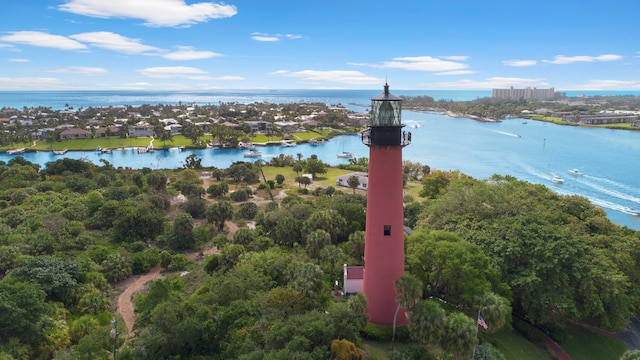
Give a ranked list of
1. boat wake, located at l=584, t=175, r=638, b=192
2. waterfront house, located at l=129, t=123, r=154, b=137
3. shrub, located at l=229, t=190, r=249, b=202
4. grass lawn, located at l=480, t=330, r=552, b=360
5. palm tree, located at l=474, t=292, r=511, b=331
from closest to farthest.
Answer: palm tree, located at l=474, t=292, r=511, b=331
grass lawn, located at l=480, t=330, r=552, b=360
shrub, located at l=229, t=190, r=249, b=202
boat wake, located at l=584, t=175, r=638, b=192
waterfront house, located at l=129, t=123, r=154, b=137

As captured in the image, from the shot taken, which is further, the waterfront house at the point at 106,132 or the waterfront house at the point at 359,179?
the waterfront house at the point at 106,132

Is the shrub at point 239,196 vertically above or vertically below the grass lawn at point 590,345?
above

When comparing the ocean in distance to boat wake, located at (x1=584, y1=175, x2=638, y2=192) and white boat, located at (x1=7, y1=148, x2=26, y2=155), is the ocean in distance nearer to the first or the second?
boat wake, located at (x1=584, y1=175, x2=638, y2=192)

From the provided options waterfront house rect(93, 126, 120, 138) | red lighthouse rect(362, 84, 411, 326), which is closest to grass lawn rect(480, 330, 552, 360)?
red lighthouse rect(362, 84, 411, 326)

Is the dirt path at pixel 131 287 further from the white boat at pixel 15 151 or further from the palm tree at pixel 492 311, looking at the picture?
the white boat at pixel 15 151

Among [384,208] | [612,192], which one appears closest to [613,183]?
[612,192]

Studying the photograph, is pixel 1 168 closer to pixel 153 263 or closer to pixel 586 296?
pixel 153 263

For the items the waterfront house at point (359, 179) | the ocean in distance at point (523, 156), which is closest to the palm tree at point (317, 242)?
the waterfront house at point (359, 179)
